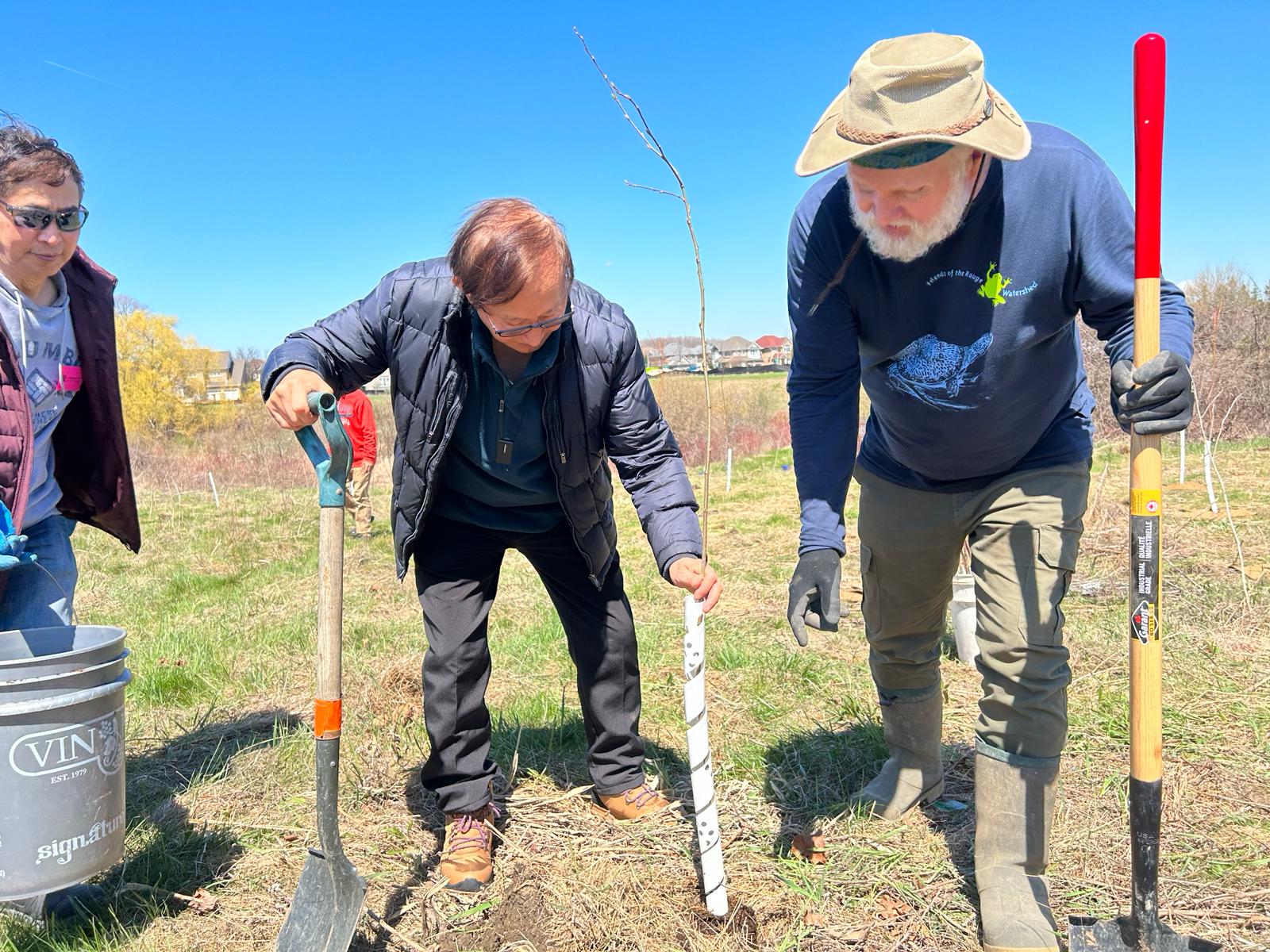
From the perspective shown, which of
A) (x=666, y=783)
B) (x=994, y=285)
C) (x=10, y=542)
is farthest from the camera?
(x=666, y=783)

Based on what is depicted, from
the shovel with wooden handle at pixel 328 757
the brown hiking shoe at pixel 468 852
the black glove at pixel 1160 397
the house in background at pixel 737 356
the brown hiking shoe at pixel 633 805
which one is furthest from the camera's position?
the house in background at pixel 737 356

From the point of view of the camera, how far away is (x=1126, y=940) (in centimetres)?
202

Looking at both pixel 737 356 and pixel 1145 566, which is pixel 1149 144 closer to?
pixel 1145 566

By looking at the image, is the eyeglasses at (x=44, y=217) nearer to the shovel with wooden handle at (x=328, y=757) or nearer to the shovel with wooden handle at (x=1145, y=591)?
the shovel with wooden handle at (x=328, y=757)

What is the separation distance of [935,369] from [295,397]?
1684 millimetres

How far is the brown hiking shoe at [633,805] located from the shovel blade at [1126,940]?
4.54 ft

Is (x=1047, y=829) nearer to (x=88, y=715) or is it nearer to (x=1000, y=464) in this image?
(x=1000, y=464)

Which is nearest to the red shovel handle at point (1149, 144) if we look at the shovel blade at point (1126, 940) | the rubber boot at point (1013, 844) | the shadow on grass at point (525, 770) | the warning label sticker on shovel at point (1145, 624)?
the warning label sticker on shovel at point (1145, 624)

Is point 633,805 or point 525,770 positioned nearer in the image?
point 633,805

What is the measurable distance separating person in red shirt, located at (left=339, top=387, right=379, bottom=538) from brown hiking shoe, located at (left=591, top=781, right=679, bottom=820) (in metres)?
6.92

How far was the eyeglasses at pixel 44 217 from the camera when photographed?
101 inches

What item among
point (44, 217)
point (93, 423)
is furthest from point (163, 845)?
point (44, 217)

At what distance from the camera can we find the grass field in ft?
8.13

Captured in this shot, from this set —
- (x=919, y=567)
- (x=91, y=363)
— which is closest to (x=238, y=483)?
(x=91, y=363)
